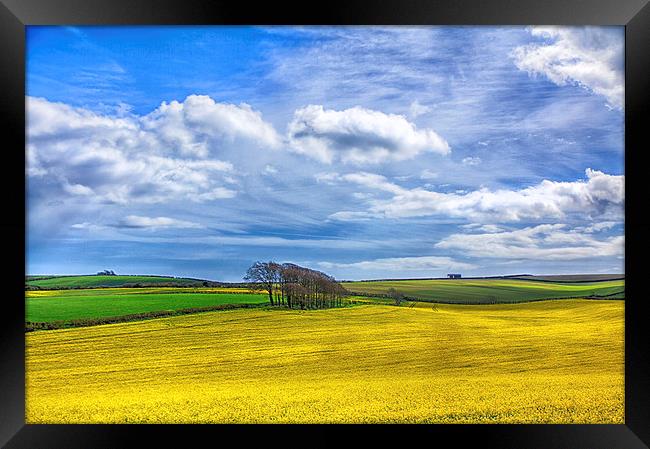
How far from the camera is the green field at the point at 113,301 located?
15.8 ft

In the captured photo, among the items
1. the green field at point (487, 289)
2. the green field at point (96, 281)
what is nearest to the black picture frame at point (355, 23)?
the green field at point (96, 281)

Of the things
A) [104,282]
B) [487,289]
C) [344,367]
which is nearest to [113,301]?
[104,282]

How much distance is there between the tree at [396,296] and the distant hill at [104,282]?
1.99 meters

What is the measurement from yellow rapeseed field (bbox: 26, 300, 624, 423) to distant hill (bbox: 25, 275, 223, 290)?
2.01 ft

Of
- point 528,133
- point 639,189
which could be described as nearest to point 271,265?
point 528,133

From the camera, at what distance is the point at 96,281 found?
4.75 metres

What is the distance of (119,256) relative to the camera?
454cm

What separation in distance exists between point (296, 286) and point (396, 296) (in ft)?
3.77

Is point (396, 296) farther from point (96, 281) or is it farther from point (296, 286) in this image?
point (96, 281)

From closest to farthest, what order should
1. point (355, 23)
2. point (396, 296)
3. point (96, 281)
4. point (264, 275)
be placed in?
point (355, 23)
point (96, 281)
point (264, 275)
point (396, 296)

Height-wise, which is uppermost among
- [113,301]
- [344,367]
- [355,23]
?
[355,23]

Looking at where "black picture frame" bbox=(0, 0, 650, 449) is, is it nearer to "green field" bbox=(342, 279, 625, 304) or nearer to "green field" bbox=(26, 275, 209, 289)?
"green field" bbox=(26, 275, 209, 289)

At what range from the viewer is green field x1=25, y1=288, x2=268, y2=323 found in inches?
189

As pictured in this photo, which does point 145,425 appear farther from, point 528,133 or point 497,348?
point 528,133
